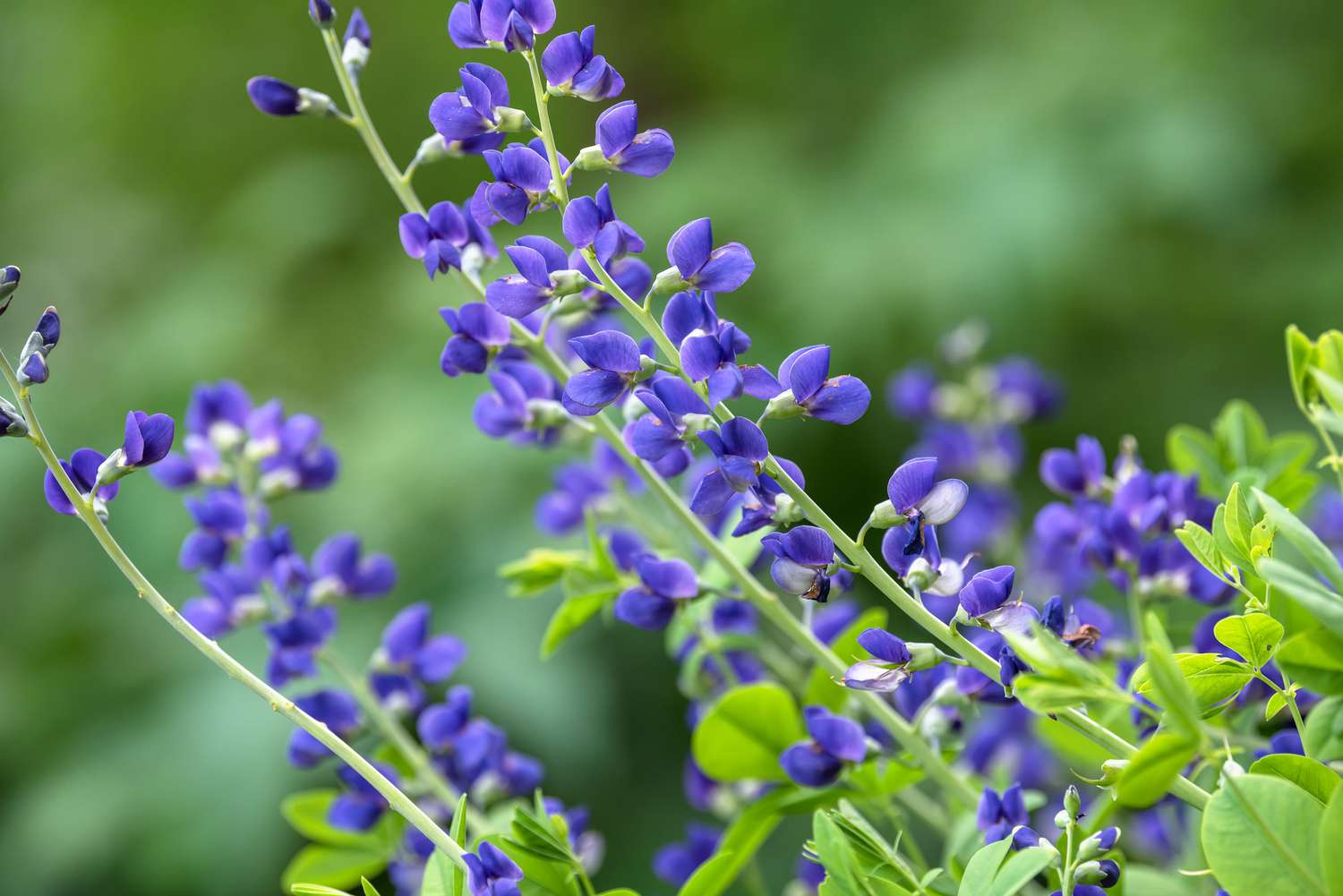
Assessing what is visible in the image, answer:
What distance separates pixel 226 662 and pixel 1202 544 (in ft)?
0.94

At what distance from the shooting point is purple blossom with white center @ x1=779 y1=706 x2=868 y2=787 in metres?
0.42

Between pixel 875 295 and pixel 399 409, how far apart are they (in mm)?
652

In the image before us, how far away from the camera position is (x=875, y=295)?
1.68 metres

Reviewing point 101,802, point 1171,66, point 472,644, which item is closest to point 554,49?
point 472,644

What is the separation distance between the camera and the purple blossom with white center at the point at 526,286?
37 centimetres

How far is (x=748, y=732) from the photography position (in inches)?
18.1

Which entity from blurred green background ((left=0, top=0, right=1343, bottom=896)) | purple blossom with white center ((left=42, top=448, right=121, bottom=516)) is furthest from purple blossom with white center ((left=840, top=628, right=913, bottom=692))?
blurred green background ((left=0, top=0, right=1343, bottom=896))

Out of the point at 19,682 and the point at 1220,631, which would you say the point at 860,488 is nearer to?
the point at 19,682

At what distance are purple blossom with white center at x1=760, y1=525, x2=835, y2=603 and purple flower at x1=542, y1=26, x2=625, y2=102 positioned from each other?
0.15 metres

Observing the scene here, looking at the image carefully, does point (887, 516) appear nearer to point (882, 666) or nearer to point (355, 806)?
point (882, 666)

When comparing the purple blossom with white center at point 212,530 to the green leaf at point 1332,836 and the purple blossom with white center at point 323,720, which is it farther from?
the green leaf at point 1332,836

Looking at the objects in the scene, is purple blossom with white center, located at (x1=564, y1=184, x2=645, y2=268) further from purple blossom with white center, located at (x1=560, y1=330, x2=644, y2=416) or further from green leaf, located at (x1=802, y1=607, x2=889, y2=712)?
green leaf, located at (x1=802, y1=607, x2=889, y2=712)

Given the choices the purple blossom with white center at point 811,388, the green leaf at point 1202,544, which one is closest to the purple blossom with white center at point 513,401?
the purple blossom with white center at point 811,388

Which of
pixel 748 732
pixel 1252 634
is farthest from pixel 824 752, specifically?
pixel 1252 634
